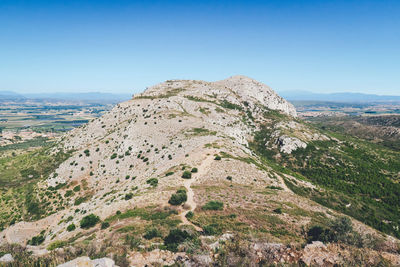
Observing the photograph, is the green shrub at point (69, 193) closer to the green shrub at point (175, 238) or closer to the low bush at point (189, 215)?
the low bush at point (189, 215)

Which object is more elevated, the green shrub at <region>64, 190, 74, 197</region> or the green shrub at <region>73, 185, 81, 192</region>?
the green shrub at <region>73, 185, 81, 192</region>

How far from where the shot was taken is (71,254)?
13.7 metres

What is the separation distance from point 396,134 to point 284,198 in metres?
187

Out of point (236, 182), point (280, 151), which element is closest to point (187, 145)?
point (236, 182)

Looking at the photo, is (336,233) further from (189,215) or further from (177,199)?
(177,199)

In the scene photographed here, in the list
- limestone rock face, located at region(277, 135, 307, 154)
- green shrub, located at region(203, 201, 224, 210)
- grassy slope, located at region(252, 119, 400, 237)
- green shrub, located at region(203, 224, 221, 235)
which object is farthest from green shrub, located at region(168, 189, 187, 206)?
limestone rock face, located at region(277, 135, 307, 154)

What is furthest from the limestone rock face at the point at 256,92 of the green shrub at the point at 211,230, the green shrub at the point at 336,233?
the green shrub at the point at 211,230

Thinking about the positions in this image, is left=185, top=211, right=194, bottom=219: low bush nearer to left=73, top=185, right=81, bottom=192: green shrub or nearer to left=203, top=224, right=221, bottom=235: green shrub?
left=203, top=224, right=221, bottom=235: green shrub

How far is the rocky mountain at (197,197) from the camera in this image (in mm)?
14676

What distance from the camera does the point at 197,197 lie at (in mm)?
29328

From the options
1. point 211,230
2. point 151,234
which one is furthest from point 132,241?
point 211,230

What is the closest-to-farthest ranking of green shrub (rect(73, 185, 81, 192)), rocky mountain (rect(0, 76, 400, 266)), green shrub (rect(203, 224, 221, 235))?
rocky mountain (rect(0, 76, 400, 266)) < green shrub (rect(203, 224, 221, 235)) < green shrub (rect(73, 185, 81, 192))

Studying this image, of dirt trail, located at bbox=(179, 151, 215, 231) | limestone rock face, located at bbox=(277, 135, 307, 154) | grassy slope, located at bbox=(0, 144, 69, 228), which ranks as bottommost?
grassy slope, located at bbox=(0, 144, 69, 228)

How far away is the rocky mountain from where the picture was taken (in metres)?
14.7
